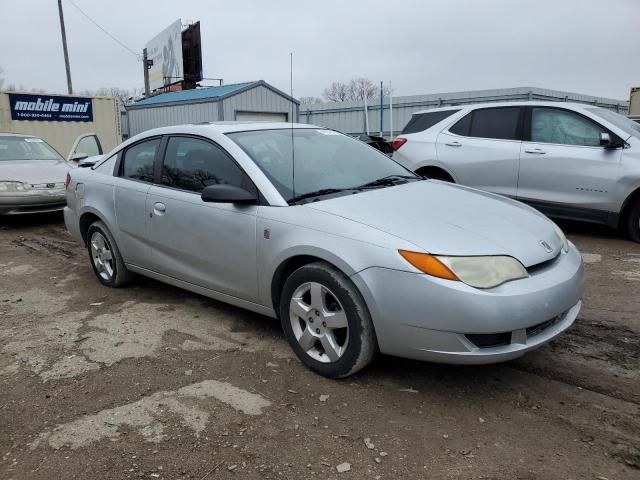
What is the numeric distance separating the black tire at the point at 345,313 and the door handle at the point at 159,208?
56.4 inches

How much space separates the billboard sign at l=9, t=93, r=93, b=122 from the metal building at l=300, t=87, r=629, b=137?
8.48 meters

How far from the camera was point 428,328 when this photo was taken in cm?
271

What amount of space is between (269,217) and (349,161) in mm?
992

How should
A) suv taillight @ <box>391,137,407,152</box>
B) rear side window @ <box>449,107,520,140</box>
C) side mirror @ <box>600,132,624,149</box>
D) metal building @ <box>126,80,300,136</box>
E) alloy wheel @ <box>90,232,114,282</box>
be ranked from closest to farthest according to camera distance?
1. alloy wheel @ <box>90,232,114,282</box>
2. side mirror @ <box>600,132,624,149</box>
3. rear side window @ <box>449,107,520,140</box>
4. suv taillight @ <box>391,137,407,152</box>
5. metal building @ <box>126,80,300,136</box>

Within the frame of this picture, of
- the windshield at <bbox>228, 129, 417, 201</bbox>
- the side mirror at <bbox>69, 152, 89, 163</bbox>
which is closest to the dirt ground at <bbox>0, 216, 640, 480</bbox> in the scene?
the windshield at <bbox>228, 129, 417, 201</bbox>

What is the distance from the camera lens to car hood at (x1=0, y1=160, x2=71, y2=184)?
330 inches

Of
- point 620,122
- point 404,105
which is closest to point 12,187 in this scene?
point 620,122

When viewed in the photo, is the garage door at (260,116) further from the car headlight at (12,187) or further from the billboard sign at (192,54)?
the billboard sign at (192,54)

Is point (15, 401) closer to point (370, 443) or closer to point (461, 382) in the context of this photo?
point (370, 443)

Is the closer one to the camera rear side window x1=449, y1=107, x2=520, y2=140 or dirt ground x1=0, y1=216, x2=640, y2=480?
dirt ground x1=0, y1=216, x2=640, y2=480

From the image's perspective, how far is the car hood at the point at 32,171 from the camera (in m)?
8.38

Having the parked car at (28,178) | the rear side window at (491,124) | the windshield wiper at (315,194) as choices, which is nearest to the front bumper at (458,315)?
the windshield wiper at (315,194)

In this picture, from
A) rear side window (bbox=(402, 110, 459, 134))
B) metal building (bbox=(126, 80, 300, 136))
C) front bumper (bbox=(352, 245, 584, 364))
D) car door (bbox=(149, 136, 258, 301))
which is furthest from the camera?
metal building (bbox=(126, 80, 300, 136))

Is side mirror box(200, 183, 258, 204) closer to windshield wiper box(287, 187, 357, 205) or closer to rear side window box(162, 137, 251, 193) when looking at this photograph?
rear side window box(162, 137, 251, 193)
